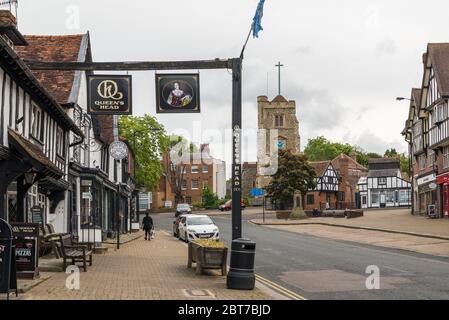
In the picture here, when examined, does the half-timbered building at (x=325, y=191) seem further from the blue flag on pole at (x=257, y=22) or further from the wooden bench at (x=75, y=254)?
the blue flag on pole at (x=257, y=22)

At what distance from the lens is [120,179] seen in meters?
44.2

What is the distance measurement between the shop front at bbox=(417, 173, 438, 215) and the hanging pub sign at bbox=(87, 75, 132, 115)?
4110 cm

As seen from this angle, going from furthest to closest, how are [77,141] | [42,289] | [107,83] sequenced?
[77,141], [107,83], [42,289]

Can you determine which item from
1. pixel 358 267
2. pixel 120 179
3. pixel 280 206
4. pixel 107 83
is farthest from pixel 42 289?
pixel 280 206

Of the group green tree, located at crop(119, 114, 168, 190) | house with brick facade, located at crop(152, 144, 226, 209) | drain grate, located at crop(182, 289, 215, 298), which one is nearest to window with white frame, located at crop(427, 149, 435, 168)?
green tree, located at crop(119, 114, 168, 190)

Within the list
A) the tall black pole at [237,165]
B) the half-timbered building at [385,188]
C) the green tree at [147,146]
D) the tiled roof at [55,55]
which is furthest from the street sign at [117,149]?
the half-timbered building at [385,188]

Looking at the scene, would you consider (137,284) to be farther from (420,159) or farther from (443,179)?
(420,159)

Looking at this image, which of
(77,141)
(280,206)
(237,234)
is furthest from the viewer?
(280,206)

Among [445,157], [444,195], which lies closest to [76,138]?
[445,157]

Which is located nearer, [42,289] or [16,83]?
[42,289]

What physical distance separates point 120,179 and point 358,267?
90.9 ft

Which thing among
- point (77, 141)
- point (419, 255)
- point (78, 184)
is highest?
point (77, 141)

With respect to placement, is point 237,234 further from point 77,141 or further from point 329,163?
point 329,163

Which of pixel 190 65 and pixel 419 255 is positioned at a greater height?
pixel 190 65
